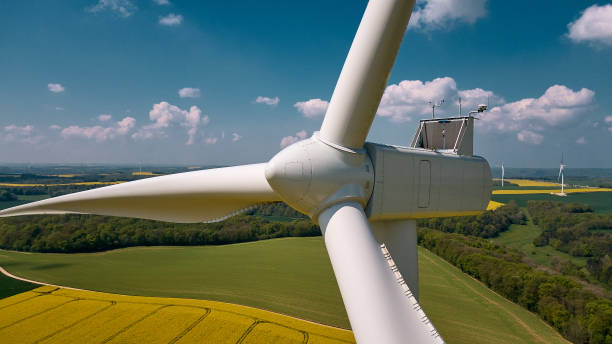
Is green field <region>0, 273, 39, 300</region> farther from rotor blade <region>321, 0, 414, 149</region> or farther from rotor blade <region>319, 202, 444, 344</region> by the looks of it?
rotor blade <region>321, 0, 414, 149</region>

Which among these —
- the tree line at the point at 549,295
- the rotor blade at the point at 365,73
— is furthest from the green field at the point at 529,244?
the rotor blade at the point at 365,73

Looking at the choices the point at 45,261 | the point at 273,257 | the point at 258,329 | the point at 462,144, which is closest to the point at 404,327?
the point at 462,144

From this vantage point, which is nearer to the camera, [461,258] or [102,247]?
[461,258]

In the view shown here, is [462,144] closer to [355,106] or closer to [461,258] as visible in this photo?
[355,106]

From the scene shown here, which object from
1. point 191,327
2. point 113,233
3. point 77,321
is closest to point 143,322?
point 191,327

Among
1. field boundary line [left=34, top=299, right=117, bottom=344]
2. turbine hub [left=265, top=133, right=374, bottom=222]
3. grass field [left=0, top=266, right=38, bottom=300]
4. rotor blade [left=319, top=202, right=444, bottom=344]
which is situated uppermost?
turbine hub [left=265, top=133, right=374, bottom=222]

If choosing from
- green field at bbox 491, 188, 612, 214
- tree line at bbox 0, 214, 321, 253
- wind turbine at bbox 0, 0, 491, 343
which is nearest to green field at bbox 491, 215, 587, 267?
green field at bbox 491, 188, 612, 214
